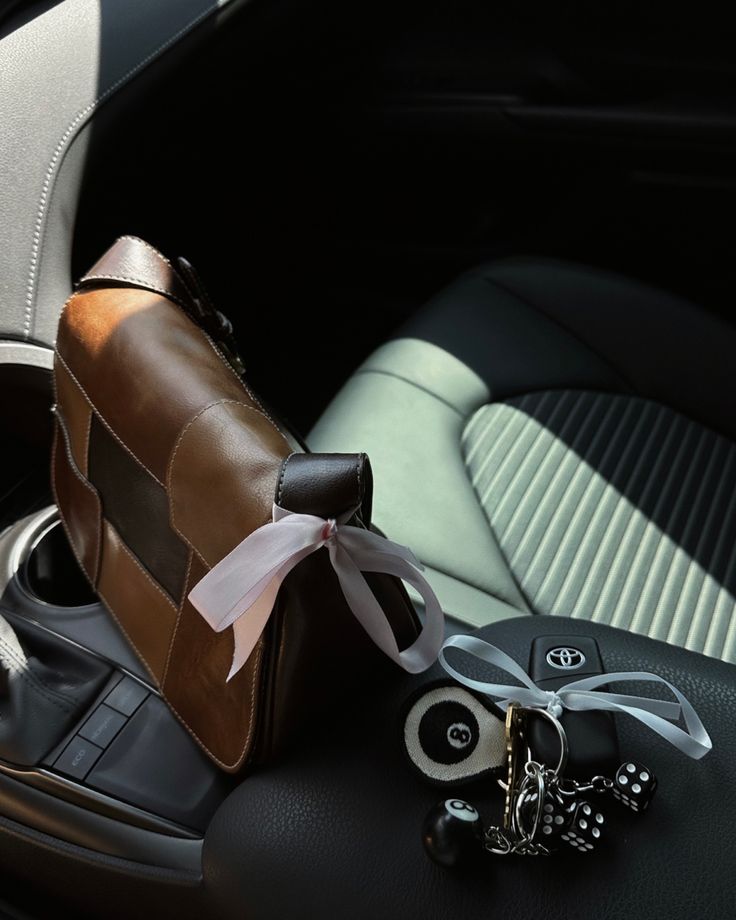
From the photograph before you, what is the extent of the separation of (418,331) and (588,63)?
0.62 meters

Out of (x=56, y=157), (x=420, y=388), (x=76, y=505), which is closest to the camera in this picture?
(x=76, y=505)

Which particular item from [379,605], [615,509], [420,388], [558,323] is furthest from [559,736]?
[558,323]

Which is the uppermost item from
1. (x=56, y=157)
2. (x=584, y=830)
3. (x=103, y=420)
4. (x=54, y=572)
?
(x=56, y=157)

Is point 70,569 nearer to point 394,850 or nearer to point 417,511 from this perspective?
point 417,511

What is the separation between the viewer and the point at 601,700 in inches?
25.9

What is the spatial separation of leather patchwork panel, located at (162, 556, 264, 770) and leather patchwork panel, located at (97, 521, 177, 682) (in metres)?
0.03

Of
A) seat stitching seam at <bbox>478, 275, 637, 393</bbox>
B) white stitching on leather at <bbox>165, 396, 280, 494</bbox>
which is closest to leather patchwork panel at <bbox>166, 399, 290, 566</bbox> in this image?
white stitching on leather at <bbox>165, 396, 280, 494</bbox>

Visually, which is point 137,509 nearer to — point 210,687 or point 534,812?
point 210,687

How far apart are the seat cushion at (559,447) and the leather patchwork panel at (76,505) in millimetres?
276

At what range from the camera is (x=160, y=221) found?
1.36m

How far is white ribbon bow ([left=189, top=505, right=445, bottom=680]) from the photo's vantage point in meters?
0.60

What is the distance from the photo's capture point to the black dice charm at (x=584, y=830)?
0.62m

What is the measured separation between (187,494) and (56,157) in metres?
0.51

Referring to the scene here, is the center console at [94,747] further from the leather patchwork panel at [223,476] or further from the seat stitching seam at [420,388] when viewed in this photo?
the seat stitching seam at [420,388]
